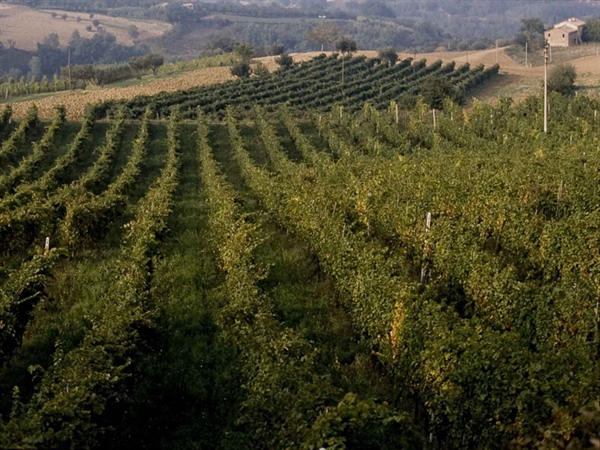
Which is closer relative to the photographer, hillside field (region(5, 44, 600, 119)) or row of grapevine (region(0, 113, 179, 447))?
row of grapevine (region(0, 113, 179, 447))

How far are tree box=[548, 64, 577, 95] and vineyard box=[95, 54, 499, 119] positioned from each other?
8.56 metres

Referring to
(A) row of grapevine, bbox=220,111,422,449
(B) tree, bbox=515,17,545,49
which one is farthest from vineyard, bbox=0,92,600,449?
(B) tree, bbox=515,17,545,49

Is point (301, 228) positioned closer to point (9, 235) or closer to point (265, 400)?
point (9, 235)

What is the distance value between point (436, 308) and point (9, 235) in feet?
48.4

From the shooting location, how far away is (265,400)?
1086 centimetres

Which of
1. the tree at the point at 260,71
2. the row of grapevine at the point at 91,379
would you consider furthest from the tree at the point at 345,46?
the row of grapevine at the point at 91,379

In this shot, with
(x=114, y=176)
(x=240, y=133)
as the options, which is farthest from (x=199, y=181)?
(x=240, y=133)

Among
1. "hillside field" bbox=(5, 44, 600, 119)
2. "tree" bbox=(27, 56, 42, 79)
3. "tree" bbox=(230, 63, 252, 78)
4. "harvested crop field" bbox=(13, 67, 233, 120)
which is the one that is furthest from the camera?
"tree" bbox=(27, 56, 42, 79)

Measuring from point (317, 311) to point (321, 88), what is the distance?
194 feet

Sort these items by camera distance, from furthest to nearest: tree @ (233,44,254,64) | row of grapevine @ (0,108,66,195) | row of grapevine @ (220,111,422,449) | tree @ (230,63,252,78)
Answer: tree @ (233,44,254,64) → tree @ (230,63,252,78) → row of grapevine @ (0,108,66,195) → row of grapevine @ (220,111,422,449)

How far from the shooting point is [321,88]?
245 feet

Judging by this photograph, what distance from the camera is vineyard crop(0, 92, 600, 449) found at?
10.3 meters

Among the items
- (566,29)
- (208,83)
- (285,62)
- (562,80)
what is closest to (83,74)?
(208,83)

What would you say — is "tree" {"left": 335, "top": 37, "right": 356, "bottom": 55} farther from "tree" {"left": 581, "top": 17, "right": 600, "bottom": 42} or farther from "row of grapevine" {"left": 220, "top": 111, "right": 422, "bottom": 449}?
"row of grapevine" {"left": 220, "top": 111, "right": 422, "bottom": 449}
